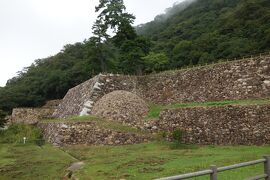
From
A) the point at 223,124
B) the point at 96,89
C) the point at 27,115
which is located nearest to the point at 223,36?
the point at 96,89

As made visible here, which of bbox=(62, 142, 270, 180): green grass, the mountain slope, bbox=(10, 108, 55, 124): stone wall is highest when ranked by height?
the mountain slope

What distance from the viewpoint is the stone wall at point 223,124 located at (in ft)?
56.6

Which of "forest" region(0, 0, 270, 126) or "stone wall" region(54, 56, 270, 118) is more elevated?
"forest" region(0, 0, 270, 126)

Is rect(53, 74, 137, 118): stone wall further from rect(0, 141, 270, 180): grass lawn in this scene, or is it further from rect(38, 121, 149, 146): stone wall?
rect(0, 141, 270, 180): grass lawn

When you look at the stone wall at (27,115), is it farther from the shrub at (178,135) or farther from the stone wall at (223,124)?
the shrub at (178,135)

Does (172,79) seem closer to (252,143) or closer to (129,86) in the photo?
(129,86)

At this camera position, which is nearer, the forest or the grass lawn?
the grass lawn

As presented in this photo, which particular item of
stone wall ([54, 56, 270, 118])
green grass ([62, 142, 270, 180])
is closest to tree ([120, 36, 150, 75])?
stone wall ([54, 56, 270, 118])

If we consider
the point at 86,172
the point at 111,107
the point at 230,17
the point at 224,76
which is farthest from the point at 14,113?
the point at 230,17

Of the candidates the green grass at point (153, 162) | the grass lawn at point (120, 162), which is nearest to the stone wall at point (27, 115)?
the grass lawn at point (120, 162)

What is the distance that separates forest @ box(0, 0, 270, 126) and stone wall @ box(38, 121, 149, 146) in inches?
477

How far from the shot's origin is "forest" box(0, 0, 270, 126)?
36094 millimetres

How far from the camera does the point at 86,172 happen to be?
12.9 meters

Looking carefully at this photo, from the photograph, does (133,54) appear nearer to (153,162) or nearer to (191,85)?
(191,85)
